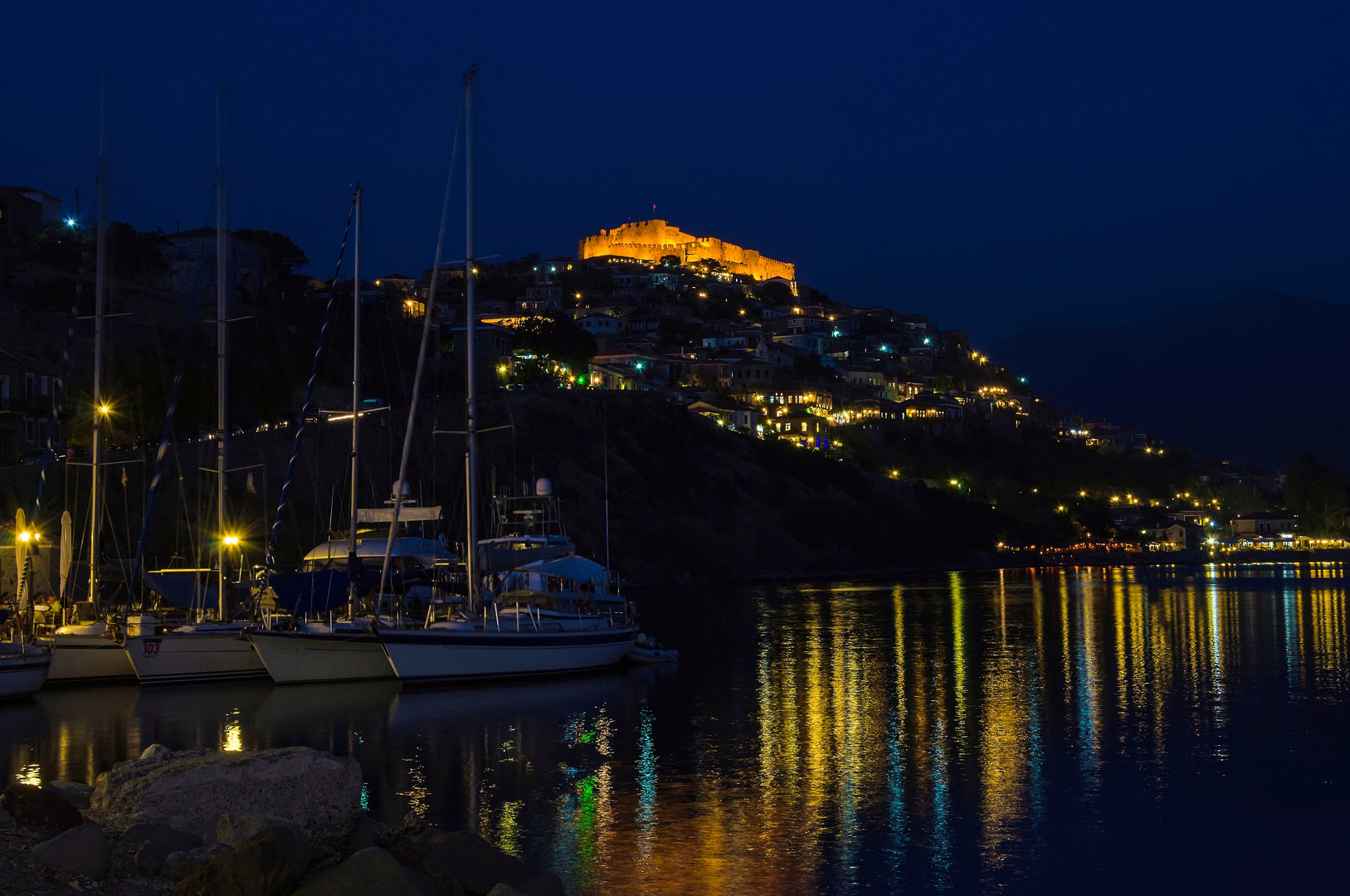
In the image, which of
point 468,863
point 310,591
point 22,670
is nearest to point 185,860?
point 468,863

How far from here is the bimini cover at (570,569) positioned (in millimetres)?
33469

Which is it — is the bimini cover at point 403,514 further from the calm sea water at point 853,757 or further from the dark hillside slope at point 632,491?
the dark hillside slope at point 632,491

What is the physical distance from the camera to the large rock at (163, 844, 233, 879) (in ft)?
37.2

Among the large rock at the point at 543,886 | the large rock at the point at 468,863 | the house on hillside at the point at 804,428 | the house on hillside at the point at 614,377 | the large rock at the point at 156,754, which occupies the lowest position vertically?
the large rock at the point at 543,886

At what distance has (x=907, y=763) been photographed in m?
20.1

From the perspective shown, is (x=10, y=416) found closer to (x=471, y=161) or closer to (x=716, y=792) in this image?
(x=471, y=161)

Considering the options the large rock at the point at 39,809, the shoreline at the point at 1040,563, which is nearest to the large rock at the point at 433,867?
the large rock at the point at 39,809

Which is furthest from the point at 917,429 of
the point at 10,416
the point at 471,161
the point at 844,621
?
the point at 471,161

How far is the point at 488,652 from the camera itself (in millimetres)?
29078

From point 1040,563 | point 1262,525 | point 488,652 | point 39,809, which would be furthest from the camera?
point 1262,525

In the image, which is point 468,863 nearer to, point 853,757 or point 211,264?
point 853,757

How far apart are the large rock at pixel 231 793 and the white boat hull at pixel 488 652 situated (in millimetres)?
14926

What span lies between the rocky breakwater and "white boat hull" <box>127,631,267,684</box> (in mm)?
15929

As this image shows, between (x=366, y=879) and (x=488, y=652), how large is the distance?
18.6 meters
